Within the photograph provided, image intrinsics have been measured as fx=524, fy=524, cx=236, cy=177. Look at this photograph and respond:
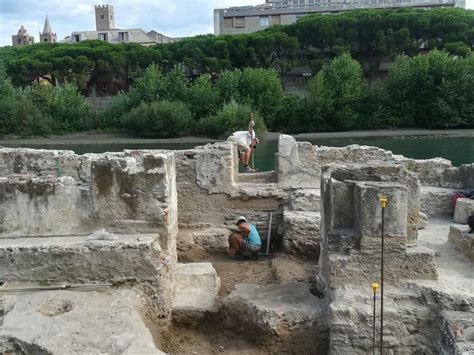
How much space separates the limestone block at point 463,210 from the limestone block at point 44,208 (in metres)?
5.20

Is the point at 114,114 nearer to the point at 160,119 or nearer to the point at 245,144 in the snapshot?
the point at 160,119

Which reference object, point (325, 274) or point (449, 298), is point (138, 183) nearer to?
point (325, 274)

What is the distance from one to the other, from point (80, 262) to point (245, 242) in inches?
122

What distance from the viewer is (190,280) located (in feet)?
21.0

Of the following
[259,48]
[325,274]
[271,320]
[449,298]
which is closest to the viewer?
[449,298]

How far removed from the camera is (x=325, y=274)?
5.75 metres

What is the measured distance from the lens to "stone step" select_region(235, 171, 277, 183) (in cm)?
990

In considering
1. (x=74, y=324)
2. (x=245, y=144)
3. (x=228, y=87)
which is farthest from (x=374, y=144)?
(x=74, y=324)

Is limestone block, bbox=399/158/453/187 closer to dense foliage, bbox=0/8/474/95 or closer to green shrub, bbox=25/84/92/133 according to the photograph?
green shrub, bbox=25/84/92/133

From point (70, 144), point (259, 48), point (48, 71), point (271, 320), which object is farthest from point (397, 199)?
point (48, 71)

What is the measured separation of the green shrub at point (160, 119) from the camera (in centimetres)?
3222

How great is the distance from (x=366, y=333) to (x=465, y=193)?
14.1ft

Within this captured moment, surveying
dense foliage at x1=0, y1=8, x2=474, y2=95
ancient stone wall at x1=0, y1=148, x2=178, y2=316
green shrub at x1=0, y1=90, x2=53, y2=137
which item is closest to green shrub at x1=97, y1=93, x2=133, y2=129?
green shrub at x1=0, y1=90, x2=53, y2=137

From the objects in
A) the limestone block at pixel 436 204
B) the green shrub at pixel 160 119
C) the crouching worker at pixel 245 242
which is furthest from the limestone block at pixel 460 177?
the green shrub at pixel 160 119
